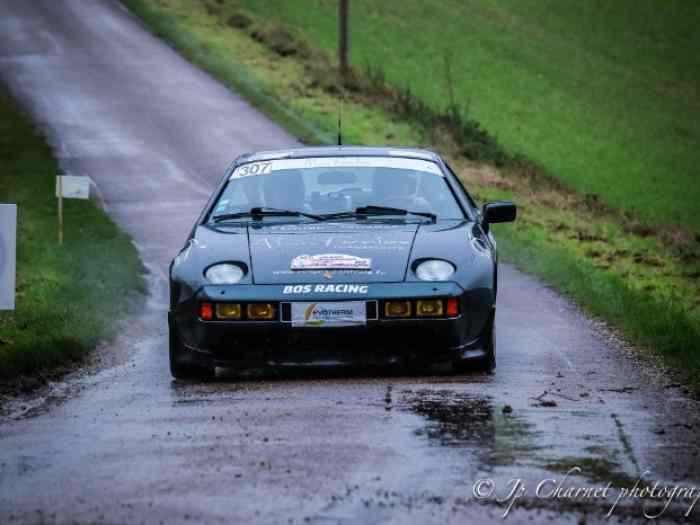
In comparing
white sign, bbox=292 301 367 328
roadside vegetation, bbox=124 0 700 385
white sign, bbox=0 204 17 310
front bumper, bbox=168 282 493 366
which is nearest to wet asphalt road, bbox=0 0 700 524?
front bumper, bbox=168 282 493 366

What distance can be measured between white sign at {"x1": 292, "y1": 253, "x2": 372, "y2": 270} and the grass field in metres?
19.2

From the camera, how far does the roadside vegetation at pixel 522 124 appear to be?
17344mm

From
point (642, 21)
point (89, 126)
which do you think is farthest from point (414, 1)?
point (89, 126)

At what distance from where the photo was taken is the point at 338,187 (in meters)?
10.6

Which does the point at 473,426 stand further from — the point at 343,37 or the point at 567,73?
the point at 567,73

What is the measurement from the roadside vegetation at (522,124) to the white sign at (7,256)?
4.46 m

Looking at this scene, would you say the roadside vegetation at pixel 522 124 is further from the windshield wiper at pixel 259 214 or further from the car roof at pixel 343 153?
the windshield wiper at pixel 259 214

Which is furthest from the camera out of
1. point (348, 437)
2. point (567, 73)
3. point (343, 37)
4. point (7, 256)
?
point (567, 73)

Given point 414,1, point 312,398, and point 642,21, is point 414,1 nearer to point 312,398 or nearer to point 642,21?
point 642,21

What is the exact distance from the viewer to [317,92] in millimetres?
37000

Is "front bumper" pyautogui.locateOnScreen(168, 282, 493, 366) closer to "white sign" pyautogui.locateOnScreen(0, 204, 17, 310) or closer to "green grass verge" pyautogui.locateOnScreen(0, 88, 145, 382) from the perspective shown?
"green grass verge" pyautogui.locateOnScreen(0, 88, 145, 382)

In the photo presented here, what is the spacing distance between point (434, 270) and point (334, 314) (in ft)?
2.30

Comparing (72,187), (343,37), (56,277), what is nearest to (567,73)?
(343,37)

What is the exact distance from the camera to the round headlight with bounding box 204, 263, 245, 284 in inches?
359
